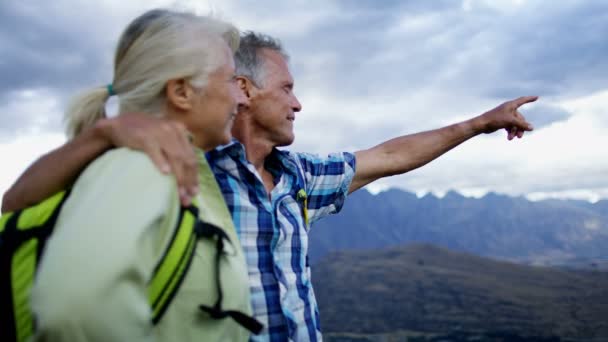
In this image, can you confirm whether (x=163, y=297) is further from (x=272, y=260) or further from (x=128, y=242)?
(x=272, y=260)

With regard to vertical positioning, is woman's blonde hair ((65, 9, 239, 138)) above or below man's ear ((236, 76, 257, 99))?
below

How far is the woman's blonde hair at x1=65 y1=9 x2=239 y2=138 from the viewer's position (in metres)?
1.89

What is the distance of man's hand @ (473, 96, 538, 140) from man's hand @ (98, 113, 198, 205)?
2722 mm

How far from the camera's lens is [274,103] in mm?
3359

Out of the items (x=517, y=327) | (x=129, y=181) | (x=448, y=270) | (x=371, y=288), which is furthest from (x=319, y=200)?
(x=448, y=270)

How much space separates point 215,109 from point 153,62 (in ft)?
0.86

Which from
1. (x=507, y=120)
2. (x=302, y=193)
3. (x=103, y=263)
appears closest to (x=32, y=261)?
(x=103, y=263)

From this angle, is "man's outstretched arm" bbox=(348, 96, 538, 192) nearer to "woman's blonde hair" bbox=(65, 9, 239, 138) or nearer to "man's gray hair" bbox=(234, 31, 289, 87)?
"man's gray hair" bbox=(234, 31, 289, 87)

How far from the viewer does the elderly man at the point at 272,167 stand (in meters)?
1.67

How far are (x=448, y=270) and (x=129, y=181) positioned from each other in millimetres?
134292

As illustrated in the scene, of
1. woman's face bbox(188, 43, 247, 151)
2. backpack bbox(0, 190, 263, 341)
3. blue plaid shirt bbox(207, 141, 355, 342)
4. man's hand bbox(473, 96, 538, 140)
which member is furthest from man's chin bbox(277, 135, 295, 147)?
backpack bbox(0, 190, 263, 341)

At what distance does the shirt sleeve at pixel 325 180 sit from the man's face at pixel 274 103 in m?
0.19

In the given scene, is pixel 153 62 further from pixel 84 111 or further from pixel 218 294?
pixel 218 294

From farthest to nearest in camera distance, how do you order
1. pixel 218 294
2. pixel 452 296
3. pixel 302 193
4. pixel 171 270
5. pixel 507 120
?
pixel 452 296 < pixel 507 120 < pixel 302 193 < pixel 218 294 < pixel 171 270
